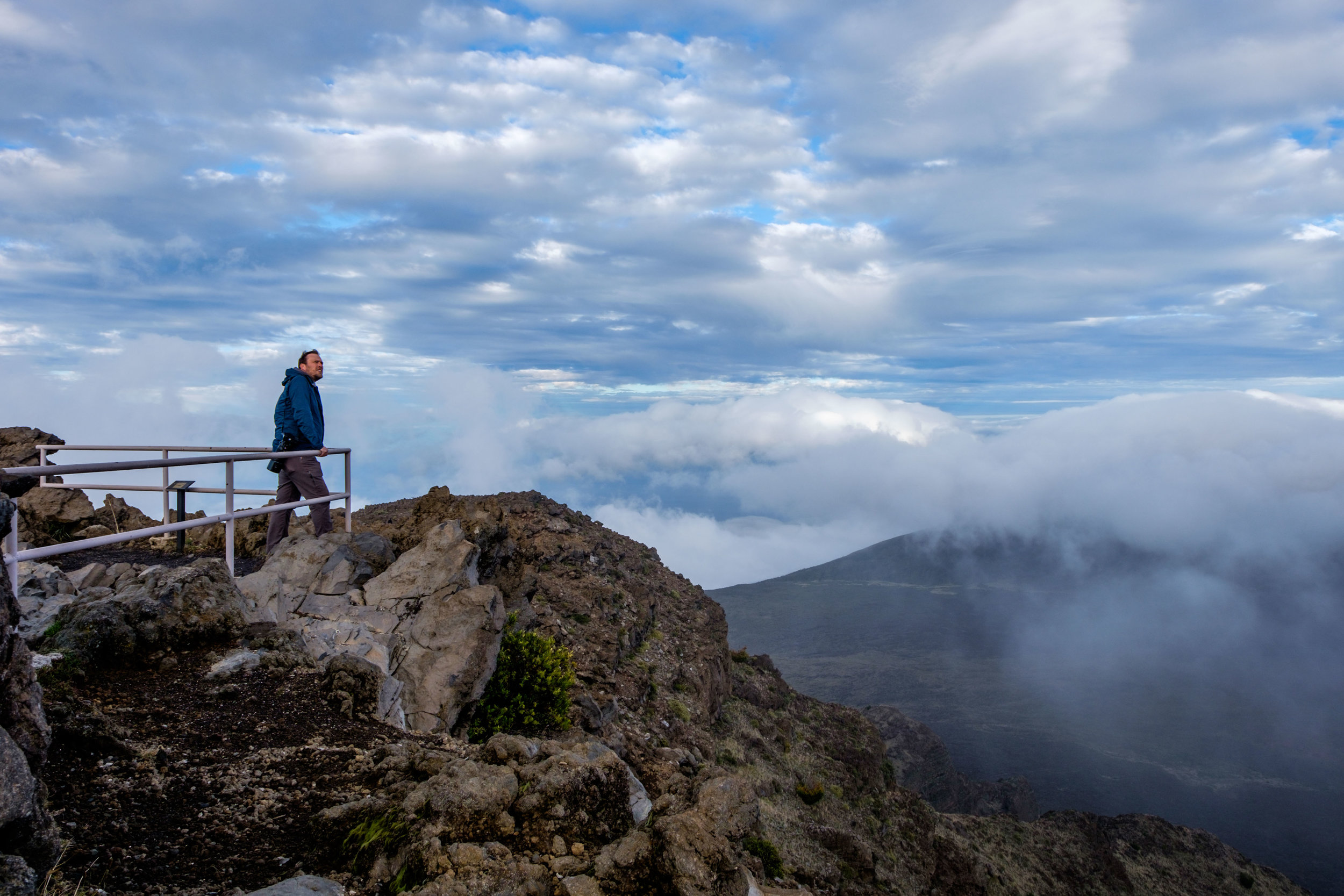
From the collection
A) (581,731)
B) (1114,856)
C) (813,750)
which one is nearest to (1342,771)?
(1114,856)

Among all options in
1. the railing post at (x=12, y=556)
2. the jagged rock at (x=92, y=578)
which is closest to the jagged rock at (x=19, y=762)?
the railing post at (x=12, y=556)

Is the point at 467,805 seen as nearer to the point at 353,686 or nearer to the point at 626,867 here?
the point at 626,867

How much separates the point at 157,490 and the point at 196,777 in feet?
23.7

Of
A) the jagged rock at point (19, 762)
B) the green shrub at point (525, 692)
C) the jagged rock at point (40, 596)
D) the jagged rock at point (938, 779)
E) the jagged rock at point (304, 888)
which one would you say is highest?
the jagged rock at point (19, 762)

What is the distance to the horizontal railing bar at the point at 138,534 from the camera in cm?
752

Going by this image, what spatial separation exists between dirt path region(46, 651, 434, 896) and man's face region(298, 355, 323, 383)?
6.59m

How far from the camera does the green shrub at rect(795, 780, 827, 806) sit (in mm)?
18844

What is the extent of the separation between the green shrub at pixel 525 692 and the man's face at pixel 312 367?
549 cm

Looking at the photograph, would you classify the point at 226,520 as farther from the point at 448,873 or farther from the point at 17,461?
the point at 17,461

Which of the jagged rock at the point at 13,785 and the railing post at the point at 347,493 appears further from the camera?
the railing post at the point at 347,493

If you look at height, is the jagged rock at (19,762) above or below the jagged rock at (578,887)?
above

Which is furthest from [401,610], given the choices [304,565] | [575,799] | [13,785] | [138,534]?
[13,785]

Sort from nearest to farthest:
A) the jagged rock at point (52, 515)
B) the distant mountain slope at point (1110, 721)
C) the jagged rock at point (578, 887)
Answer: the jagged rock at point (578, 887) → the jagged rock at point (52, 515) → the distant mountain slope at point (1110, 721)

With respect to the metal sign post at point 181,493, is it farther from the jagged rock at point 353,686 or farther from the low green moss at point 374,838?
the low green moss at point 374,838
